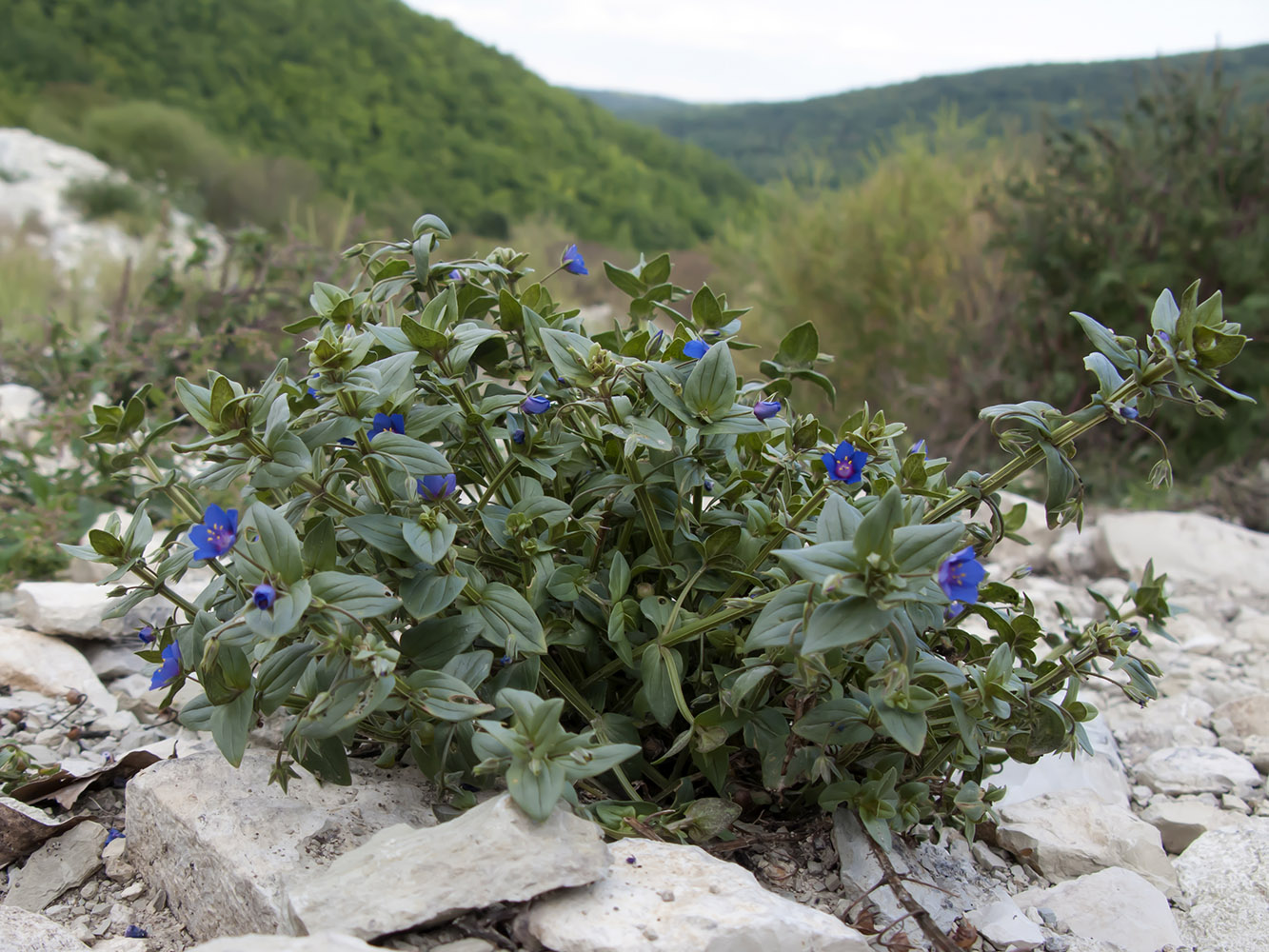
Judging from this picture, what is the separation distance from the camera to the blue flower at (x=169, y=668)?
5.34ft

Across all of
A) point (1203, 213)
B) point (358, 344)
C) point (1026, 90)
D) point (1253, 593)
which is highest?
point (1026, 90)

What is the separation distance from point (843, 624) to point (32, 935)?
134 cm

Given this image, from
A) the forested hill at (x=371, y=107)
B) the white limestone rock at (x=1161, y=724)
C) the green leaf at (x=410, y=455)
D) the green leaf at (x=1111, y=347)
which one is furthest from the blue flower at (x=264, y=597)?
the forested hill at (x=371, y=107)

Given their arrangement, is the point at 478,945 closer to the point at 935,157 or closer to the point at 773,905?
the point at 773,905

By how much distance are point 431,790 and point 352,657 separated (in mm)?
593

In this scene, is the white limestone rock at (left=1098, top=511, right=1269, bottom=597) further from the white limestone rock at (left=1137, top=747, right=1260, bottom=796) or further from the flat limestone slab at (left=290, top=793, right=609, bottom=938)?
the flat limestone slab at (left=290, top=793, right=609, bottom=938)

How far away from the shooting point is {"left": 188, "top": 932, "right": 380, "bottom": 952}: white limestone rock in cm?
118

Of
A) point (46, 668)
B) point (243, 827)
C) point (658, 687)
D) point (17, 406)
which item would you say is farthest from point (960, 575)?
point (17, 406)

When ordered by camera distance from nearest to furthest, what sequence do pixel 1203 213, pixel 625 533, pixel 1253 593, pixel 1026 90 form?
pixel 625 533 < pixel 1253 593 < pixel 1203 213 < pixel 1026 90

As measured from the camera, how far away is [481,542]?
5.57 ft

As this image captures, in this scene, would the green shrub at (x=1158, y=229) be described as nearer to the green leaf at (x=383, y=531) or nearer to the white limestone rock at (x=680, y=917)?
the white limestone rock at (x=680, y=917)

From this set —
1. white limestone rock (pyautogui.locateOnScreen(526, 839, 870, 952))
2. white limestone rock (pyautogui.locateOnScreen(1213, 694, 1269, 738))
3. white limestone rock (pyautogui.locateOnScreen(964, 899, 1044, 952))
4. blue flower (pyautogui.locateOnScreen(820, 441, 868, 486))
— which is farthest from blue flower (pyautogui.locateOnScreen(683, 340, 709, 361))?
white limestone rock (pyautogui.locateOnScreen(1213, 694, 1269, 738))

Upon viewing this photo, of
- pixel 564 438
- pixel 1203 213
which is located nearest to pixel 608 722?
pixel 564 438

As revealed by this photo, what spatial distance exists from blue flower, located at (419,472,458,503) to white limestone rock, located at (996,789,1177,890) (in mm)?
1417
